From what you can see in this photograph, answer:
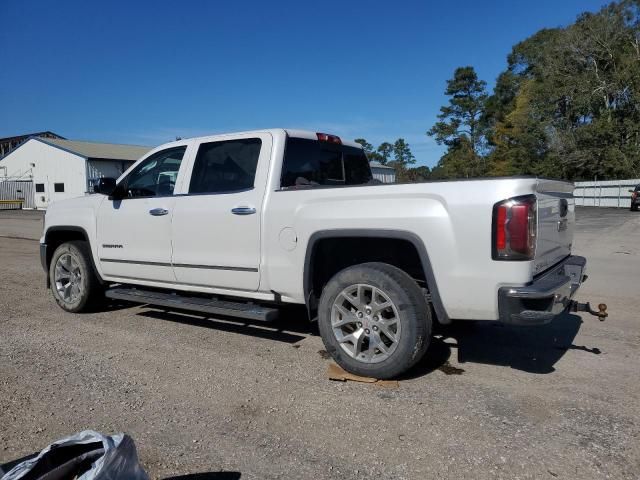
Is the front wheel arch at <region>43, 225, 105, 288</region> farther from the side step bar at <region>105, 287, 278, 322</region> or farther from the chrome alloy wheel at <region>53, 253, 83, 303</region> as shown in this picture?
the side step bar at <region>105, 287, 278, 322</region>

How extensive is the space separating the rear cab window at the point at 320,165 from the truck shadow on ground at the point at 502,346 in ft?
5.63

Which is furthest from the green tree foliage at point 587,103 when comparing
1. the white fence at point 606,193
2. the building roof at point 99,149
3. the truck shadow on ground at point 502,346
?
the truck shadow on ground at point 502,346

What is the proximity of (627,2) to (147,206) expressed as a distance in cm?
4930

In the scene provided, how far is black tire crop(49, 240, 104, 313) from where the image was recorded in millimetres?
6188

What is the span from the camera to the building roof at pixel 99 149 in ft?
140

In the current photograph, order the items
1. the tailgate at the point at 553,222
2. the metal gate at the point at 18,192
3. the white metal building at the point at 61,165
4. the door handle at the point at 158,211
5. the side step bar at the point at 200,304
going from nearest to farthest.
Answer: the tailgate at the point at 553,222
the side step bar at the point at 200,304
the door handle at the point at 158,211
the white metal building at the point at 61,165
the metal gate at the point at 18,192

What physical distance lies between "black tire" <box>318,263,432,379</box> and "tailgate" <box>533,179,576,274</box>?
0.88 metres

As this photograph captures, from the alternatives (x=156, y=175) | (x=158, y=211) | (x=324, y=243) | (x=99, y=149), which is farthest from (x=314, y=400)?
(x=99, y=149)

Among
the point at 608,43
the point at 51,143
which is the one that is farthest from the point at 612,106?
the point at 51,143

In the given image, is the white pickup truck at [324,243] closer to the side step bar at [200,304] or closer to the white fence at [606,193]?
the side step bar at [200,304]

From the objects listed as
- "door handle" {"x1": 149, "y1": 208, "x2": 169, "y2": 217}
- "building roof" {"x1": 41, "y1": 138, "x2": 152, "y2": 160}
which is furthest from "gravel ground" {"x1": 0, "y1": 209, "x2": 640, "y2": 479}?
"building roof" {"x1": 41, "y1": 138, "x2": 152, "y2": 160}

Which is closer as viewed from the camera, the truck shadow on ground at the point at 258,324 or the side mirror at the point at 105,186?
the truck shadow on ground at the point at 258,324

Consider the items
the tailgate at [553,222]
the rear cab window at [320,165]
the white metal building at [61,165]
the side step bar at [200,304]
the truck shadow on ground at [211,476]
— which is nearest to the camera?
the truck shadow on ground at [211,476]

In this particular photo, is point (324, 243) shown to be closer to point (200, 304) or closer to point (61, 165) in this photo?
point (200, 304)
